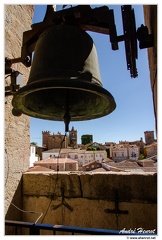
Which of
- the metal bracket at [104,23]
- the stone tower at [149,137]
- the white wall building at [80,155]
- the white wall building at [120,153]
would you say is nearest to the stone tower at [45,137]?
the white wall building at [80,155]

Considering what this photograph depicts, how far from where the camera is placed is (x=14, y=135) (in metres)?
2.55

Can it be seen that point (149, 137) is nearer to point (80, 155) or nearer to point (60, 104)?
point (80, 155)

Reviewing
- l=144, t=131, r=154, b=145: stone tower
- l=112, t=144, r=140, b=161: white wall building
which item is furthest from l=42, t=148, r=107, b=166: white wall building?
l=144, t=131, r=154, b=145: stone tower

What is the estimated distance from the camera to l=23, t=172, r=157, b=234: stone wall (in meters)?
2.24

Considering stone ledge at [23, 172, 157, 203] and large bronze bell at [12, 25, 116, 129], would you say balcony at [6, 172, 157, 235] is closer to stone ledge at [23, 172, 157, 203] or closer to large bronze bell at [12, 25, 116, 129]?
stone ledge at [23, 172, 157, 203]

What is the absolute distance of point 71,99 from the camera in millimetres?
1821

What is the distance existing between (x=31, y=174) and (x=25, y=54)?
1.69m

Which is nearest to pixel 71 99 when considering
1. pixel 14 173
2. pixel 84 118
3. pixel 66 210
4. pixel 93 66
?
pixel 84 118

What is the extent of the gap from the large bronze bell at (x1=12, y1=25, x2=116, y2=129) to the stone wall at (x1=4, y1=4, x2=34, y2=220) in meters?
0.88

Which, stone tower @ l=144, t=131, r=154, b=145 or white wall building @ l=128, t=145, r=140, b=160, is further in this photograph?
stone tower @ l=144, t=131, r=154, b=145

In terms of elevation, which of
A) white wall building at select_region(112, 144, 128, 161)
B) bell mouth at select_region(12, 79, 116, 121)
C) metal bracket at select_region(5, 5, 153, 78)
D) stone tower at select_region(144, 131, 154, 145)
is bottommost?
white wall building at select_region(112, 144, 128, 161)

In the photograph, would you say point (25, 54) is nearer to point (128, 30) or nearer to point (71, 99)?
point (71, 99)

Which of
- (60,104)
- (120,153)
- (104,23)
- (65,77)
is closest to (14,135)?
(60,104)

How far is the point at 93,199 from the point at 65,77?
6.02 ft
